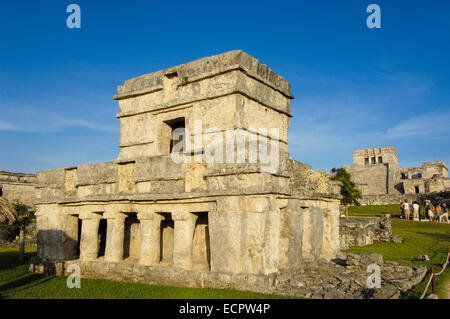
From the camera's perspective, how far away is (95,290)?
7.24m

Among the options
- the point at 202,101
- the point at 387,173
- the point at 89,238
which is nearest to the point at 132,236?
the point at 89,238

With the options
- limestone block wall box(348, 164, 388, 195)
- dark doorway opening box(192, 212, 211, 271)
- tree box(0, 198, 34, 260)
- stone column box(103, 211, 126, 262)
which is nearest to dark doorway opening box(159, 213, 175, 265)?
dark doorway opening box(192, 212, 211, 271)

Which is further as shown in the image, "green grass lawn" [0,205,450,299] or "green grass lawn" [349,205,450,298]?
"green grass lawn" [349,205,450,298]

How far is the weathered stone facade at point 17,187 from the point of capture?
995 inches

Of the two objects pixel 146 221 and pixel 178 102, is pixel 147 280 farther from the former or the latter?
pixel 178 102

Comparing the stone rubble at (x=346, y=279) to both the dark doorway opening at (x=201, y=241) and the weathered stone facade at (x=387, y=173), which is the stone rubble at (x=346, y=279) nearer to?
the dark doorway opening at (x=201, y=241)

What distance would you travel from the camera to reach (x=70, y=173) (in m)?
10.1

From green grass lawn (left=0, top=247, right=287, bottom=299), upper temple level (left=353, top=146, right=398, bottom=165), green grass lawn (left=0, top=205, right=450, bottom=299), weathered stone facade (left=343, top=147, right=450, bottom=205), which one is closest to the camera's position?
green grass lawn (left=0, top=247, right=287, bottom=299)

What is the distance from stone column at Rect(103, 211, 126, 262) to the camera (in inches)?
341

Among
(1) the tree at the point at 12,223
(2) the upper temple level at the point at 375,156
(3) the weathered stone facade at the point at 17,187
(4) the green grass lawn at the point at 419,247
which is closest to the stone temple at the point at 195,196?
(1) the tree at the point at 12,223

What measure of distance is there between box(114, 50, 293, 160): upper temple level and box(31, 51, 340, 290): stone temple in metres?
0.03

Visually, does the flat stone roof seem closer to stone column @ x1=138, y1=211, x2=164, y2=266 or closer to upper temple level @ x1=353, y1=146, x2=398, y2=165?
stone column @ x1=138, y1=211, x2=164, y2=266
